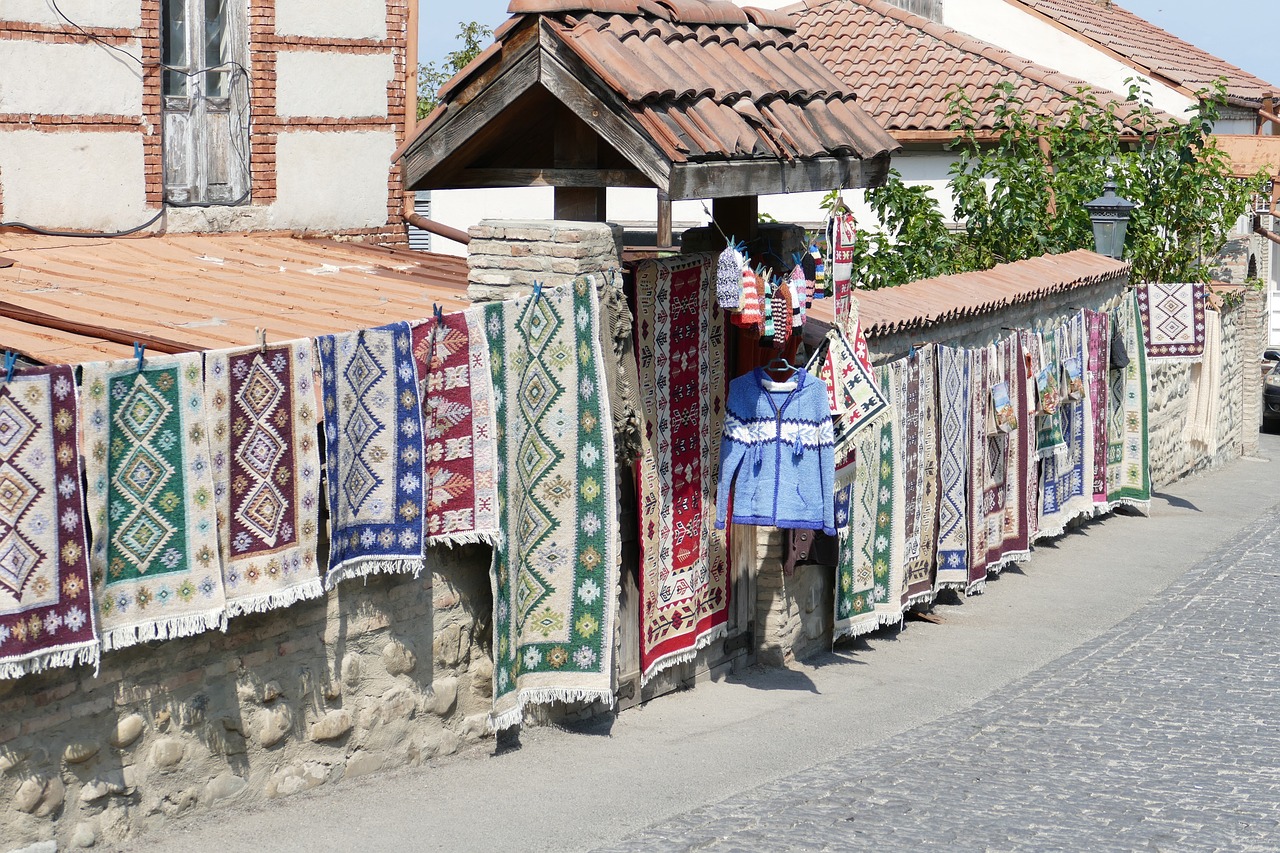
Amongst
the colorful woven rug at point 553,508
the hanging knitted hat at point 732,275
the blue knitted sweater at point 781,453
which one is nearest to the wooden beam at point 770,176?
the hanging knitted hat at point 732,275

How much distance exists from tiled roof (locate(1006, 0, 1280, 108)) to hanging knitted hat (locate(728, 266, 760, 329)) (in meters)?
16.0

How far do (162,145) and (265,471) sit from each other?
5.99m

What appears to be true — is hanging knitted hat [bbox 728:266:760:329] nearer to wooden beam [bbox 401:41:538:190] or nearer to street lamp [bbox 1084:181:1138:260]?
wooden beam [bbox 401:41:538:190]

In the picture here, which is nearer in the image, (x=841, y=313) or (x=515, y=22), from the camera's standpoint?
(x=515, y=22)

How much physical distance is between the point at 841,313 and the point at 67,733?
16.1 ft

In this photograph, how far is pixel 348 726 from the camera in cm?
679

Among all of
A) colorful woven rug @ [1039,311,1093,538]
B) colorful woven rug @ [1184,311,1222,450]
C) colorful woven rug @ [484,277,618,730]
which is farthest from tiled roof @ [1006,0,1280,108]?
colorful woven rug @ [484,277,618,730]

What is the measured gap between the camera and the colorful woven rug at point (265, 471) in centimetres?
600

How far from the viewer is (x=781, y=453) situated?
27.6 feet

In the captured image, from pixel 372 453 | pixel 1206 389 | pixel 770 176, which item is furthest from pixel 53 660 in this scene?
pixel 1206 389

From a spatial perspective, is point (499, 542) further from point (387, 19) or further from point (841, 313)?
point (387, 19)

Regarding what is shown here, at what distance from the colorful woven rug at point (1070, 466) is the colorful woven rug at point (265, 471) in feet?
27.1

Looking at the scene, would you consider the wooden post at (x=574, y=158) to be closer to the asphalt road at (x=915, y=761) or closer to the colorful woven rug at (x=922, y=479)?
the asphalt road at (x=915, y=761)

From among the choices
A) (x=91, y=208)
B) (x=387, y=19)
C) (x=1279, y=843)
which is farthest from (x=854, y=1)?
(x=1279, y=843)
